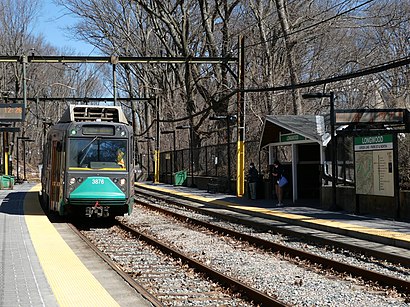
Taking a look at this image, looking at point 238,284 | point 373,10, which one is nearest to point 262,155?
point 373,10

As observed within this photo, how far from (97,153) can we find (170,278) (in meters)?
8.79

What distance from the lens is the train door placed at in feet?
62.4

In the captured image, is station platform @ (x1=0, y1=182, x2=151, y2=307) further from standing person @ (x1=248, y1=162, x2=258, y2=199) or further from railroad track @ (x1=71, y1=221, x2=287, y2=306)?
standing person @ (x1=248, y1=162, x2=258, y2=199)

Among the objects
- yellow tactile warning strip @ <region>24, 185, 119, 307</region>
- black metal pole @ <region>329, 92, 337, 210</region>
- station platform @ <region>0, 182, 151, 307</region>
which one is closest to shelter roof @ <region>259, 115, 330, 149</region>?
black metal pole @ <region>329, 92, 337, 210</region>

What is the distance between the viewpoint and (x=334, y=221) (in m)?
18.3

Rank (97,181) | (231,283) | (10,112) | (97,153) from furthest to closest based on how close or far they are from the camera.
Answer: (10,112)
(97,153)
(97,181)
(231,283)

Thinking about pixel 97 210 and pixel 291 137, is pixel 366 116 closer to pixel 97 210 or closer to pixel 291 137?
pixel 291 137

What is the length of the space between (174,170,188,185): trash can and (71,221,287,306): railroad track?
27.6m

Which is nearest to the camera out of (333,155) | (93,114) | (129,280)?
(129,280)

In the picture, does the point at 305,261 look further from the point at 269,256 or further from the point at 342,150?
the point at 342,150

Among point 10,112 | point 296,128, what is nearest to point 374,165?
point 296,128

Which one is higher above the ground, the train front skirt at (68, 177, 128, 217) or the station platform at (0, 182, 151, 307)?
the train front skirt at (68, 177, 128, 217)

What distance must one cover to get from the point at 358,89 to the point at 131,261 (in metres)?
28.6

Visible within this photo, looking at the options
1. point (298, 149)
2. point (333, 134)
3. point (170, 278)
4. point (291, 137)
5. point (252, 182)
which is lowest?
point (170, 278)
